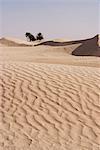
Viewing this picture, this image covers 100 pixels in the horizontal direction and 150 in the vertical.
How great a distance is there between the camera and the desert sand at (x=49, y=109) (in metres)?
A: 5.72

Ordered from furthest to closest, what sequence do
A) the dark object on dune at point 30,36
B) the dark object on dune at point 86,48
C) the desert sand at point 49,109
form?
the dark object on dune at point 30,36, the dark object on dune at point 86,48, the desert sand at point 49,109

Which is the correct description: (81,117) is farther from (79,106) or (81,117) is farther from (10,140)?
(10,140)

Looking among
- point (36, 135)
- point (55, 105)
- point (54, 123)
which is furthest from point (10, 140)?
point (55, 105)

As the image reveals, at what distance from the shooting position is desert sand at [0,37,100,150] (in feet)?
18.8

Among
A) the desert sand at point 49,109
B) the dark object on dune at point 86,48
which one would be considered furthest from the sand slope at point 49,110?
the dark object on dune at point 86,48

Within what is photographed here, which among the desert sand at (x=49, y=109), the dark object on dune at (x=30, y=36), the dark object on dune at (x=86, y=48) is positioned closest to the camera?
the desert sand at (x=49, y=109)

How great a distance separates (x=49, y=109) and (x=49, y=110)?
36 millimetres

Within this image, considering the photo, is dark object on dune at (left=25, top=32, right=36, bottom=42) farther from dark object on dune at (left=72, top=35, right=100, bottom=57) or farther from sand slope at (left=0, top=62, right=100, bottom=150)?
sand slope at (left=0, top=62, right=100, bottom=150)

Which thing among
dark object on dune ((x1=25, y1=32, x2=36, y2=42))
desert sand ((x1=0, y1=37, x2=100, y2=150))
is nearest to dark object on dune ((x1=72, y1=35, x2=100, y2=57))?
desert sand ((x1=0, y1=37, x2=100, y2=150))

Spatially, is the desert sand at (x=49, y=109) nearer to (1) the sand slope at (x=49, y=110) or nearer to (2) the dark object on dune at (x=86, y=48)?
(1) the sand slope at (x=49, y=110)

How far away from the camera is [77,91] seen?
7.33 meters

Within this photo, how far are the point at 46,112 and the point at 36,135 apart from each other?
798mm

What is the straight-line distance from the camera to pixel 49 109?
668cm

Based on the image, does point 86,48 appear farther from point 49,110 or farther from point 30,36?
point 30,36
